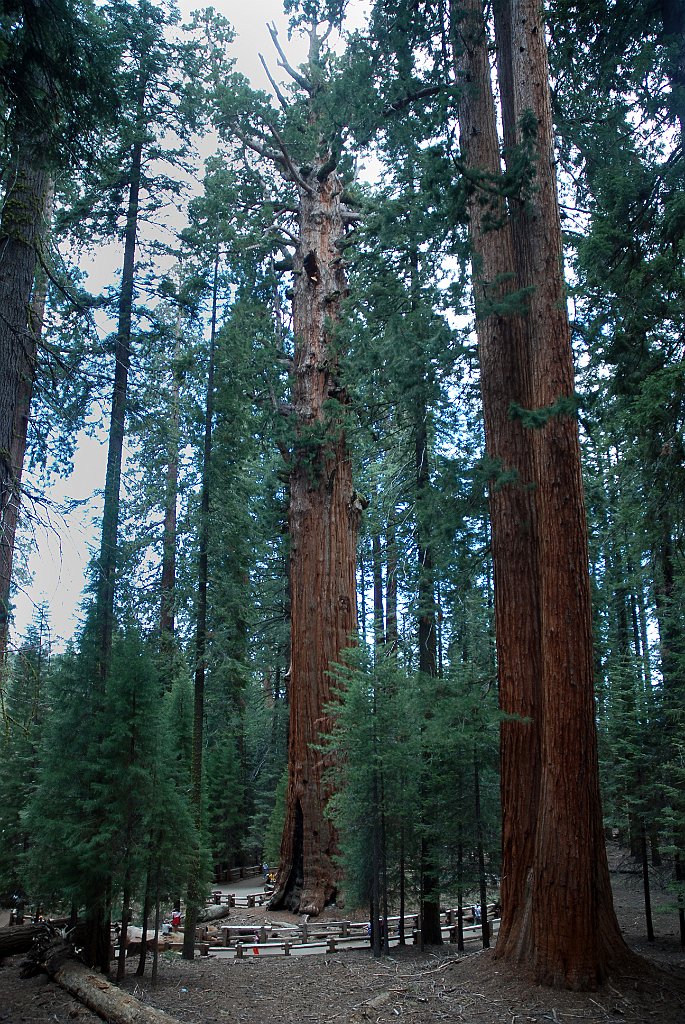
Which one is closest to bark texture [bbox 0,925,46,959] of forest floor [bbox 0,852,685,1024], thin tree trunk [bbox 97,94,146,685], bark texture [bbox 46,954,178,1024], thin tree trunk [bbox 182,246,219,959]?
forest floor [bbox 0,852,685,1024]

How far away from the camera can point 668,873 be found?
17.2 m

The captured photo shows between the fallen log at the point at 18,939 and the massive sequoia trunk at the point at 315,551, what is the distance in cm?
473

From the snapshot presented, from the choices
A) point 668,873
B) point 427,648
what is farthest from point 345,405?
point 668,873

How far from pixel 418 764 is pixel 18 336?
7669mm

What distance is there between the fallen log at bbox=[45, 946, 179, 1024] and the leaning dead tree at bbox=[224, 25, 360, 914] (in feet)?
16.4

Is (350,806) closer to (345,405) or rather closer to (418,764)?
(418,764)

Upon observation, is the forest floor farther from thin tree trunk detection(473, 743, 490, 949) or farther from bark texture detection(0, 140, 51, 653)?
bark texture detection(0, 140, 51, 653)

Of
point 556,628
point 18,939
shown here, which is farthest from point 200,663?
point 556,628

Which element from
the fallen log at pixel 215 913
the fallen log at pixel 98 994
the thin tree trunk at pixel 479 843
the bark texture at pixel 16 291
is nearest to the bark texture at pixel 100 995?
the fallen log at pixel 98 994

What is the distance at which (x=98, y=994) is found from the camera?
762 centimetres

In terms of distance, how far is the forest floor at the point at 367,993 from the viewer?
6109 mm

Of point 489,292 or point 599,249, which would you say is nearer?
A: point 599,249

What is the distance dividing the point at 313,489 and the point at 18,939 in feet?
29.7

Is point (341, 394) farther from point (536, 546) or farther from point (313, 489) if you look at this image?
point (536, 546)
